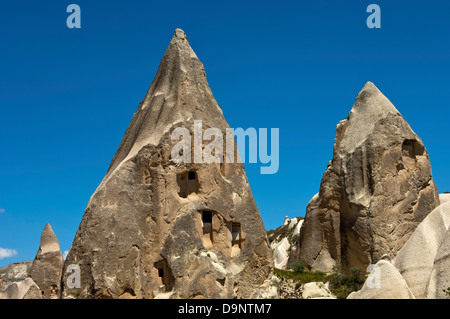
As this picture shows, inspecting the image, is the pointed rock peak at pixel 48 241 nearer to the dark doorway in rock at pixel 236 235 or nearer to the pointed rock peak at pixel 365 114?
the dark doorway in rock at pixel 236 235

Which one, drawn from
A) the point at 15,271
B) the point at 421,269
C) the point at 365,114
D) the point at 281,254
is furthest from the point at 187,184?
the point at 15,271

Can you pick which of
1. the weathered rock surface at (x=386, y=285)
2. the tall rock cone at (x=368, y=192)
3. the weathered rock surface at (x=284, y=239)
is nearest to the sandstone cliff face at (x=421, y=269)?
the weathered rock surface at (x=386, y=285)

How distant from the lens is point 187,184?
27422mm

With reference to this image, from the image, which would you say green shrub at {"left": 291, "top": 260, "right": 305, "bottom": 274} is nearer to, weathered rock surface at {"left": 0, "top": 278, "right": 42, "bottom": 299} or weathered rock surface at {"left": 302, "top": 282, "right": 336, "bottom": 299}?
weathered rock surface at {"left": 302, "top": 282, "right": 336, "bottom": 299}

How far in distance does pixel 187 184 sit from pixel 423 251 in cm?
1020

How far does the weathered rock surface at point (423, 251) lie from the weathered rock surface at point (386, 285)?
2.55 ft

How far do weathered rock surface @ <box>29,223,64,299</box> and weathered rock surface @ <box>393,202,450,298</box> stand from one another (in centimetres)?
2396

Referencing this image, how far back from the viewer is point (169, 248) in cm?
2600

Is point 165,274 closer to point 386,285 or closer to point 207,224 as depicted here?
point 207,224

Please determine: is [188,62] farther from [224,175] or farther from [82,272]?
[82,272]

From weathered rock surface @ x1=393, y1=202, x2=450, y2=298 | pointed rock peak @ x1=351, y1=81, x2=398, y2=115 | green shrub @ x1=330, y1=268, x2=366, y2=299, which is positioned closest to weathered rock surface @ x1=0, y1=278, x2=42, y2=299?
green shrub @ x1=330, y1=268, x2=366, y2=299
